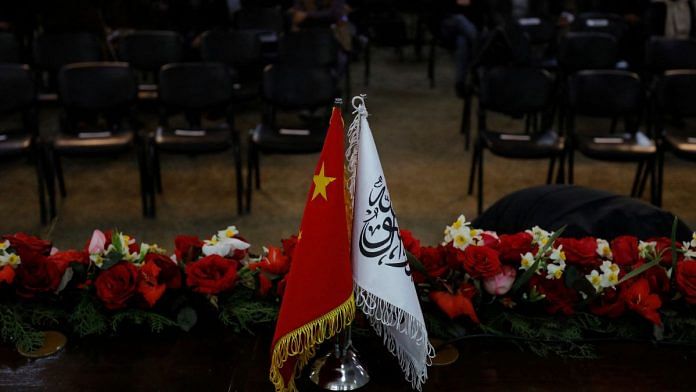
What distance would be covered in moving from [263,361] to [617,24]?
666 centimetres

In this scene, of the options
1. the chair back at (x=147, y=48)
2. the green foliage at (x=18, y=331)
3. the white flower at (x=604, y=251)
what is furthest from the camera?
the chair back at (x=147, y=48)

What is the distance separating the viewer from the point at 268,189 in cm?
580

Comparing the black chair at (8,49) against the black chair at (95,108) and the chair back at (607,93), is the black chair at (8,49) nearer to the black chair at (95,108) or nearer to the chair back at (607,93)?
the black chair at (95,108)

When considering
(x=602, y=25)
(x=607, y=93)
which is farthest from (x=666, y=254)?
(x=602, y=25)

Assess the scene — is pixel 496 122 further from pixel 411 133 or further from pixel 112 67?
pixel 112 67


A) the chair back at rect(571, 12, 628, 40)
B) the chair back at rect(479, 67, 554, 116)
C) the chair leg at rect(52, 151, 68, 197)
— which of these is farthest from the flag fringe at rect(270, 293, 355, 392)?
the chair back at rect(571, 12, 628, 40)

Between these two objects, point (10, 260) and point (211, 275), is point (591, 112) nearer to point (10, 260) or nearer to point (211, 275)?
point (211, 275)

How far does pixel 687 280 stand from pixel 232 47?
17.3ft

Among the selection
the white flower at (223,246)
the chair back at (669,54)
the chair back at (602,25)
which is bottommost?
the white flower at (223,246)

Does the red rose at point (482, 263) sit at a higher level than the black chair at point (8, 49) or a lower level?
lower

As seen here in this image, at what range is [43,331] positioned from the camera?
89.2 inches

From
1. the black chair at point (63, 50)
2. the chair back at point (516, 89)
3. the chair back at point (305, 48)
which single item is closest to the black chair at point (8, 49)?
the black chair at point (63, 50)

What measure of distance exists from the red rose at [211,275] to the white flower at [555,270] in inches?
36.7

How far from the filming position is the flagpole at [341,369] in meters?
2.00
